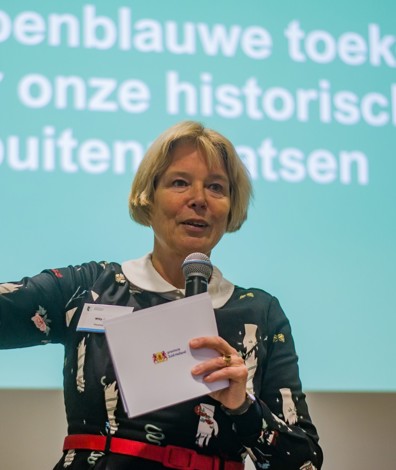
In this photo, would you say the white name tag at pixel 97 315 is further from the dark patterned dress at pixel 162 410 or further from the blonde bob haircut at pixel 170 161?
the blonde bob haircut at pixel 170 161

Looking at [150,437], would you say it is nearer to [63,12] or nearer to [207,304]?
[207,304]

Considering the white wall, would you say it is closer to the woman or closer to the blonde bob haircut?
the woman

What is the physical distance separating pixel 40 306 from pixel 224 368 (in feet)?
1.59

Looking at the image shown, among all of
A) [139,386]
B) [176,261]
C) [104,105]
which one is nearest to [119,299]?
[176,261]

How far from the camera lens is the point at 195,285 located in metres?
1.53

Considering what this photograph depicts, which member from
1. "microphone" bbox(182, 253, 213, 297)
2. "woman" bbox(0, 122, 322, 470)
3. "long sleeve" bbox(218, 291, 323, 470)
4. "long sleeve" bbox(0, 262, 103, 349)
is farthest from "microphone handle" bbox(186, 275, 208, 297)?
"long sleeve" bbox(0, 262, 103, 349)

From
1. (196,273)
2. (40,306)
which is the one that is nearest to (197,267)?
(196,273)

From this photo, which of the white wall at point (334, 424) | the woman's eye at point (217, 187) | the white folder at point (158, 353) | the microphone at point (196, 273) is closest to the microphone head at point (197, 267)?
the microphone at point (196, 273)

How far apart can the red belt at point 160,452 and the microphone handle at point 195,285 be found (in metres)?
0.34

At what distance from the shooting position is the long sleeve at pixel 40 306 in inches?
68.4

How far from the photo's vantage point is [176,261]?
6.24 feet

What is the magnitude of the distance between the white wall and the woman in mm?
530

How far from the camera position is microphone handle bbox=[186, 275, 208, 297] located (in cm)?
153

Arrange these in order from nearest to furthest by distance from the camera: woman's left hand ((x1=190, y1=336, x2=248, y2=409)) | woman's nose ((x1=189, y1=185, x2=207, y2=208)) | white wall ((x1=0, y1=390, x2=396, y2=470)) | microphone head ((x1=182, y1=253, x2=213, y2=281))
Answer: woman's left hand ((x1=190, y1=336, x2=248, y2=409)) → microphone head ((x1=182, y1=253, x2=213, y2=281)) → woman's nose ((x1=189, y1=185, x2=207, y2=208)) → white wall ((x1=0, y1=390, x2=396, y2=470))
